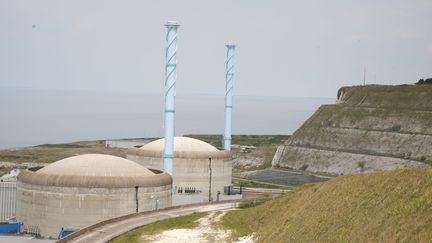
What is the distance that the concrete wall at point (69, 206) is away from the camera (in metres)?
55.2

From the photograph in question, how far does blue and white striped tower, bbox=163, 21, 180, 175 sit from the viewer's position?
227 ft

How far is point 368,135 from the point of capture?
11994cm

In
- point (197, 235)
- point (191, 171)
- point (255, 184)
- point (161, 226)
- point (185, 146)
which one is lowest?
point (255, 184)

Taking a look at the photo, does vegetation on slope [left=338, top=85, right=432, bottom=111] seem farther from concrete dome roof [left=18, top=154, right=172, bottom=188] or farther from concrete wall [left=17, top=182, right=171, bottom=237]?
concrete wall [left=17, top=182, right=171, bottom=237]

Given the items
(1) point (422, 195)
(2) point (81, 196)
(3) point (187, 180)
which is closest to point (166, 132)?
(3) point (187, 180)

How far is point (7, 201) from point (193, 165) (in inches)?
888

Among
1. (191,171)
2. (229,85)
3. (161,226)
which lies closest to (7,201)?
(161,226)

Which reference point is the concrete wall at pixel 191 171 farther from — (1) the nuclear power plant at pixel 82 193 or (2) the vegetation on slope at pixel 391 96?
(2) the vegetation on slope at pixel 391 96

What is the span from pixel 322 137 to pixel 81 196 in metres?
77.4

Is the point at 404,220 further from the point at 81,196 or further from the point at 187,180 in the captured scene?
the point at 187,180

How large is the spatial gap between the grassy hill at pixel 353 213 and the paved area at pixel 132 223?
627cm

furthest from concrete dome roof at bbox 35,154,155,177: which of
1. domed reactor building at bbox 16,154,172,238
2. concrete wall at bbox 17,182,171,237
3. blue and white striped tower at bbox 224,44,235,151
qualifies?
blue and white striped tower at bbox 224,44,235,151

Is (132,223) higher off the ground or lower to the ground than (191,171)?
lower

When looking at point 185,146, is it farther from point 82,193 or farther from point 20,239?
point 20,239
